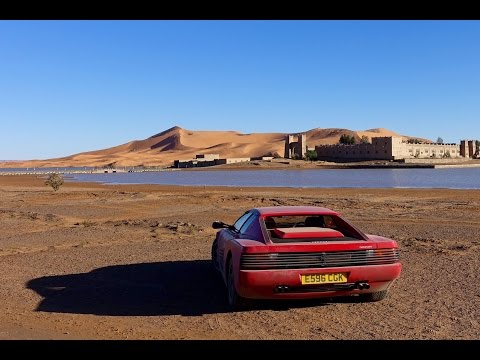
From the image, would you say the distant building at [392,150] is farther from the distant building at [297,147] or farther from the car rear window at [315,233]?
the car rear window at [315,233]

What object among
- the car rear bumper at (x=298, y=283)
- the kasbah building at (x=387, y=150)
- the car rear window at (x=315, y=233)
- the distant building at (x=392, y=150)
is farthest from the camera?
the distant building at (x=392, y=150)

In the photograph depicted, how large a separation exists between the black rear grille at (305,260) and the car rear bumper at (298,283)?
49 millimetres

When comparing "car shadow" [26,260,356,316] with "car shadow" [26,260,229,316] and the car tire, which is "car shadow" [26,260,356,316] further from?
the car tire

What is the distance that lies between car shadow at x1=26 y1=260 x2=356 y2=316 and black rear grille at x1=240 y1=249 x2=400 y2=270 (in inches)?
30.2

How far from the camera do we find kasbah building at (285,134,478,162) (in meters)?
130

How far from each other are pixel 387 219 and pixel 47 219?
11246 millimetres

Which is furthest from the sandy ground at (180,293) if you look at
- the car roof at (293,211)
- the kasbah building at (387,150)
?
the kasbah building at (387,150)

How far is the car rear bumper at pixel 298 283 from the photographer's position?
5.81 metres

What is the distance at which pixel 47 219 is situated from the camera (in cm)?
1783

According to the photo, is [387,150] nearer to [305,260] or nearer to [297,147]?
[297,147]

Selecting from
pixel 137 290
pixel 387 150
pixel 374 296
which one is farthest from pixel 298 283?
pixel 387 150

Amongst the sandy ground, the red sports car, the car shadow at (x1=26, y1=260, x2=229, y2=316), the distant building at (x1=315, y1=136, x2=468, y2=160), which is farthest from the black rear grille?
the distant building at (x1=315, y1=136, x2=468, y2=160)


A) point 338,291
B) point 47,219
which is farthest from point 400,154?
point 338,291
